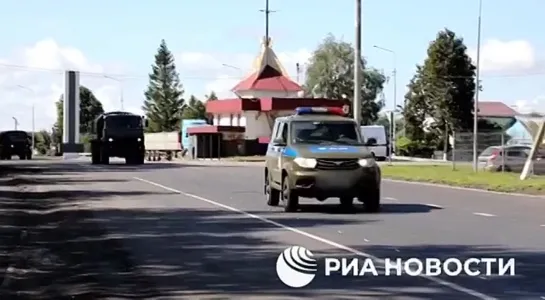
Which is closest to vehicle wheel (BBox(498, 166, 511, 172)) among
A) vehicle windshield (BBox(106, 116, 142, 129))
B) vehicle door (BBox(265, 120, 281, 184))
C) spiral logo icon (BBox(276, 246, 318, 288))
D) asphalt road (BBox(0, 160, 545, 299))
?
asphalt road (BBox(0, 160, 545, 299))

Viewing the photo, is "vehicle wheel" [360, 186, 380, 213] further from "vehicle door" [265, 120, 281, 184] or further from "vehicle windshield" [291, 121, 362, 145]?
"vehicle door" [265, 120, 281, 184]

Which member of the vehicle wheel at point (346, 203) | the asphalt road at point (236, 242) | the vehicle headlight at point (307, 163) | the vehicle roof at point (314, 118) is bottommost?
the asphalt road at point (236, 242)

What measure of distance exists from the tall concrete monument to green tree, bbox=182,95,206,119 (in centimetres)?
5194

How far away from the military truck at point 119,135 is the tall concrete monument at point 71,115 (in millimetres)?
24124

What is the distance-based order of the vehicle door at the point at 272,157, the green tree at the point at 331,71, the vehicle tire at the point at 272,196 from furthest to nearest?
1. the green tree at the point at 331,71
2. the vehicle tire at the point at 272,196
3. the vehicle door at the point at 272,157

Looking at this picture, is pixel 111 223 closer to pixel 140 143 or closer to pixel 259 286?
pixel 259 286

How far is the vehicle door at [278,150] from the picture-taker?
74.3ft

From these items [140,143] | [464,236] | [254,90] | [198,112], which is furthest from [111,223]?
[198,112]

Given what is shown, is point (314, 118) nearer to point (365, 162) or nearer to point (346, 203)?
point (365, 162)

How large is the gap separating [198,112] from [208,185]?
4304 inches

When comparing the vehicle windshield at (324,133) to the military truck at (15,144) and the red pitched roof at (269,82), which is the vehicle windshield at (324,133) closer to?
the military truck at (15,144)

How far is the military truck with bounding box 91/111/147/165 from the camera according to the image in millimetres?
58438

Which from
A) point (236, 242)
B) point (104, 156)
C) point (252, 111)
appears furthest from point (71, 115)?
point (236, 242)

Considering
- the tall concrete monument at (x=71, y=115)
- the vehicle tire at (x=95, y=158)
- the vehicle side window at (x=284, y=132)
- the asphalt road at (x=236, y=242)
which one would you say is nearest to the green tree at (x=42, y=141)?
the tall concrete monument at (x=71, y=115)
